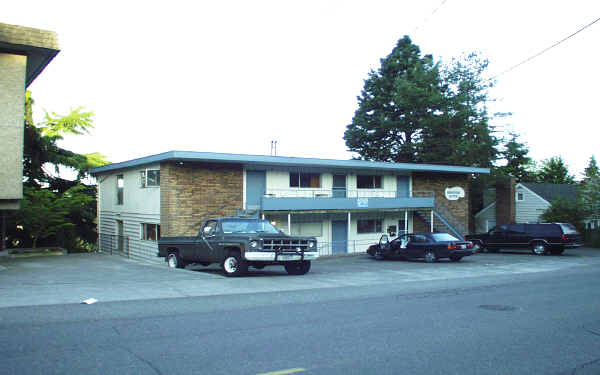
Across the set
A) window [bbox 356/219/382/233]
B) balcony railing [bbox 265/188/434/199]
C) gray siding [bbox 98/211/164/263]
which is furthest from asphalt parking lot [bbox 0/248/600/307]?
window [bbox 356/219/382/233]

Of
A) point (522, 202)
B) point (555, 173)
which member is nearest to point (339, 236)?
point (522, 202)

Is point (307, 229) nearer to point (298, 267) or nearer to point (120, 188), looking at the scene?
point (120, 188)

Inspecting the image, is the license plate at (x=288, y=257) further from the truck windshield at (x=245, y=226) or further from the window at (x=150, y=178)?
the window at (x=150, y=178)

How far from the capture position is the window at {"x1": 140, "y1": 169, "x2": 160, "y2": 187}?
23531 millimetres

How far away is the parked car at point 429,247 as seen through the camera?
22.8 m

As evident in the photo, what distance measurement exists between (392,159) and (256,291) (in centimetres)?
3956

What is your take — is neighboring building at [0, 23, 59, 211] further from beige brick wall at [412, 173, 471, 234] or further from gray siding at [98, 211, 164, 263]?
beige brick wall at [412, 173, 471, 234]

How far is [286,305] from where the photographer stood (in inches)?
399

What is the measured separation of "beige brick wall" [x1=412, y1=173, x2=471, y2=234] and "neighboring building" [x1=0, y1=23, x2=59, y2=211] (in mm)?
23020

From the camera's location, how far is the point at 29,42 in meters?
14.2

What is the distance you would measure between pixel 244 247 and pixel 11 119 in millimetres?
7528

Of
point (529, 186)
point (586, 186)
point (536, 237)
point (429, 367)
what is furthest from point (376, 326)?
point (529, 186)

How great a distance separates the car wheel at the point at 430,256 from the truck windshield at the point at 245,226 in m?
9.12

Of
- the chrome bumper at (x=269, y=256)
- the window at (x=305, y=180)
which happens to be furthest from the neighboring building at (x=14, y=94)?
the window at (x=305, y=180)
